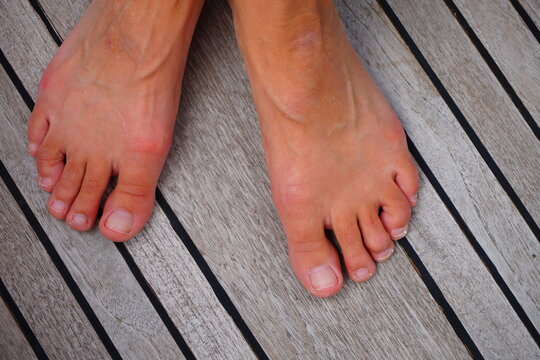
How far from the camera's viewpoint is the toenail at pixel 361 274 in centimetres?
79

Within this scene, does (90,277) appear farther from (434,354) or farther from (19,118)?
(434,354)

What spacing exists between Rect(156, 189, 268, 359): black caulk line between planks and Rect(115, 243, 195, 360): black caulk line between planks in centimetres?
8

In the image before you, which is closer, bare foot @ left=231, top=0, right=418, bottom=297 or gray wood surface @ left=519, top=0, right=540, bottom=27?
bare foot @ left=231, top=0, right=418, bottom=297

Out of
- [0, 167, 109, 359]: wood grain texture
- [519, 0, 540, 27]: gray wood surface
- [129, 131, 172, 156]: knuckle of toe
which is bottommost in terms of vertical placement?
[0, 167, 109, 359]: wood grain texture

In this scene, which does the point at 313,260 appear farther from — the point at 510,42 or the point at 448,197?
the point at 510,42

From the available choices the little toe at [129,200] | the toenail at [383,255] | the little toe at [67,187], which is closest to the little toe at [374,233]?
the toenail at [383,255]

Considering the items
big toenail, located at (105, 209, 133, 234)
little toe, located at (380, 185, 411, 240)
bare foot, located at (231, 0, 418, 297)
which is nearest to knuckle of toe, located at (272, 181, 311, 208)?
bare foot, located at (231, 0, 418, 297)

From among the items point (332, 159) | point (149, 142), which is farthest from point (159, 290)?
point (332, 159)

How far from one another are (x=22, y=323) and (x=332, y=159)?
0.53m

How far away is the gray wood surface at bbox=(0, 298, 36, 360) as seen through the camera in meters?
0.80

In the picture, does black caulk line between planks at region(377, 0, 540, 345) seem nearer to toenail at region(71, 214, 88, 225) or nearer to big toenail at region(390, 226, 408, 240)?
big toenail at region(390, 226, 408, 240)

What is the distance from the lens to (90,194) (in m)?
0.81

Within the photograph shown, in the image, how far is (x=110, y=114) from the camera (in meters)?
0.79

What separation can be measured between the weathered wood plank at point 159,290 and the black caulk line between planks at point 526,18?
25.8 inches
